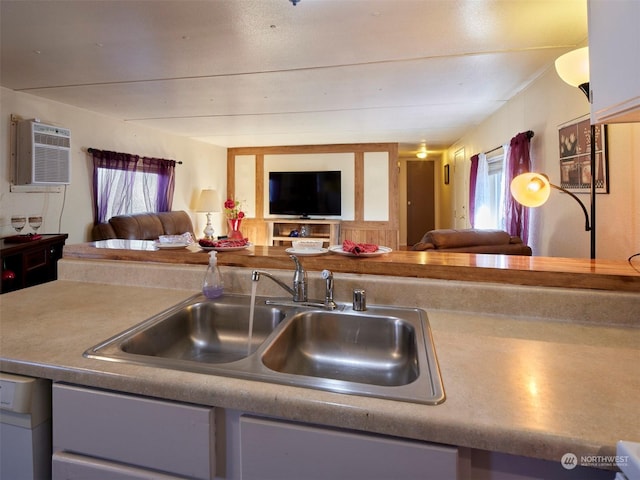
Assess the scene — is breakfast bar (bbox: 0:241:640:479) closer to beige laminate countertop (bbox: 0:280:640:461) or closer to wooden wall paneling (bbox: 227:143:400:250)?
beige laminate countertop (bbox: 0:280:640:461)

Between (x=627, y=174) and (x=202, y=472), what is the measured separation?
257 cm

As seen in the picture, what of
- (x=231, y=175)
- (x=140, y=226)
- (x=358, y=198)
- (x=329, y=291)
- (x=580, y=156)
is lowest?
(x=329, y=291)

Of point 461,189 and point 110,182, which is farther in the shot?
point 461,189

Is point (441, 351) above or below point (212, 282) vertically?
below

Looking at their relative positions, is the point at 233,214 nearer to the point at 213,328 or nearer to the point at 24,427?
the point at 213,328

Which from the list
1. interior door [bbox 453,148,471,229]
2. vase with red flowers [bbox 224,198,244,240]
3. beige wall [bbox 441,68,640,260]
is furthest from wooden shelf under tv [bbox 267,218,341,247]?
beige wall [bbox 441,68,640,260]

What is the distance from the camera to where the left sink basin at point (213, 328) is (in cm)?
117

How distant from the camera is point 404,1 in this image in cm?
192

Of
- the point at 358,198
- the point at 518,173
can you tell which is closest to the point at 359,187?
the point at 358,198

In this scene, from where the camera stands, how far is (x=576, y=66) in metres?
1.82

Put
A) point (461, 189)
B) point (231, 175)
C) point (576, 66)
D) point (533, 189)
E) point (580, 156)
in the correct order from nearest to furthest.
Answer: point (576, 66)
point (533, 189)
point (580, 156)
point (461, 189)
point (231, 175)

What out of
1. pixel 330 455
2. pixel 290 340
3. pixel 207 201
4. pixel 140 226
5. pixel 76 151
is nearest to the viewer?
pixel 330 455

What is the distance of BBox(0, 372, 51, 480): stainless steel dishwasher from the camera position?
2.59ft

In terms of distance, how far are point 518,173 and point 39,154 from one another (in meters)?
4.68
